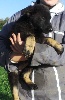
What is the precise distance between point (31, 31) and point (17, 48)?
0.29 metres

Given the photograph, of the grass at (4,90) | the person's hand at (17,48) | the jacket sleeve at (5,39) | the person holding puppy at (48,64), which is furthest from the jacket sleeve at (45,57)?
the grass at (4,90)

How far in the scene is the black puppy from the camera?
4.44 m

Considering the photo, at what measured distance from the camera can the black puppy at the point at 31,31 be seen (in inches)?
175

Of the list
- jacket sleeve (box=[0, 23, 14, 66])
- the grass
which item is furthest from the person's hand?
the grass

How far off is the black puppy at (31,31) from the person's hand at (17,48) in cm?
7

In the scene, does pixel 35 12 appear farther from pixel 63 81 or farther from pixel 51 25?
pixel 63 81

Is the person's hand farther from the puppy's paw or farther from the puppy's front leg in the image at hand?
the puppy's front leg

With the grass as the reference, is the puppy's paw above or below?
above

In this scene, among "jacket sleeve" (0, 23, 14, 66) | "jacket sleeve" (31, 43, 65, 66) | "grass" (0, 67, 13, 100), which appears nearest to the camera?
"jacket sleeve" (31, 43, 65, 66)

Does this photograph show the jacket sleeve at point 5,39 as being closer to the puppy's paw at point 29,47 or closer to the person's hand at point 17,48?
the person's hand at point 17,48

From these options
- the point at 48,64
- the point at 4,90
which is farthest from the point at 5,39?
the point at 4,90

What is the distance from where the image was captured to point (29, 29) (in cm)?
459

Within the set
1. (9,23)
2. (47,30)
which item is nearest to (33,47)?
(47,30)

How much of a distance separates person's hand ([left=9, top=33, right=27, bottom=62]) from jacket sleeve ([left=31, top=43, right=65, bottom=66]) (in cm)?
20
